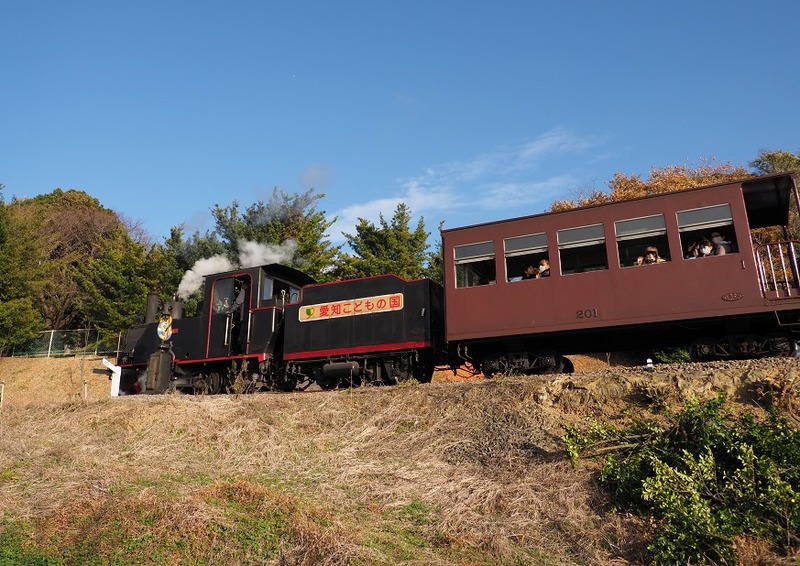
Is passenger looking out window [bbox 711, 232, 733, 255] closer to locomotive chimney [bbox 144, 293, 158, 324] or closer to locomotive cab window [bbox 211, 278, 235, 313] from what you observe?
locomotive cab window [bbox 211, 278, 235, 313]

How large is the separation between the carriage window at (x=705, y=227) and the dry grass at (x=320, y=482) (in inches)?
147

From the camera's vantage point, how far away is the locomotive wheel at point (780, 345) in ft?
31.9

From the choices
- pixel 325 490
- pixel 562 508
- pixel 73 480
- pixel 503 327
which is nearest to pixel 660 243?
pixel 503 327

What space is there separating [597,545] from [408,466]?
293 cm

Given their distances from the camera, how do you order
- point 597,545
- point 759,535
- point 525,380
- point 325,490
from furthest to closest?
point 525,380 < point 325,490 < point 597,545 < point 759,535

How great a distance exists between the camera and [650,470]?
6328 millimetres

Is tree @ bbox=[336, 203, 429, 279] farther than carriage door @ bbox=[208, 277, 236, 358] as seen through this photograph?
Yes

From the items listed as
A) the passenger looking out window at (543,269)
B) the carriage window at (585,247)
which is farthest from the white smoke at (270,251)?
the carriage window at (585,247)

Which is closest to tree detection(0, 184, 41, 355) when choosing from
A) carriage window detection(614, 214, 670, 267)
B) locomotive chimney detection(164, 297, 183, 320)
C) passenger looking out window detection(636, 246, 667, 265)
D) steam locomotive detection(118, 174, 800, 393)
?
locomotive chimney detection(164, 297, 183, 320)

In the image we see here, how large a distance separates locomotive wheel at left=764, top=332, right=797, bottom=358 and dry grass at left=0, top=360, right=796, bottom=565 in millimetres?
3836

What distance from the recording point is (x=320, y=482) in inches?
303

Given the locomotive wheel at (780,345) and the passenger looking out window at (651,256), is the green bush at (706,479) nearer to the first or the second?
the locomotive wheel at (780,345)

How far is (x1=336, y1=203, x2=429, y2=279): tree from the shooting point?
2858 cm

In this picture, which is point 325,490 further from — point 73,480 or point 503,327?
point 503,327
